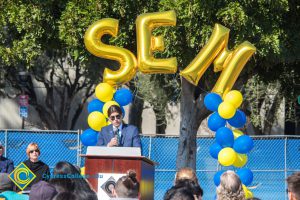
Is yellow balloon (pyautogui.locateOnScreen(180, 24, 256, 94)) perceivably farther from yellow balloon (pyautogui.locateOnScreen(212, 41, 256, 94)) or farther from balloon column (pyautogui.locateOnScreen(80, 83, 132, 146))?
balloon column (pyautogui.locateOnScreen(80, 83, 132, 146))

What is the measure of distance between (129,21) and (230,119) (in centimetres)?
397

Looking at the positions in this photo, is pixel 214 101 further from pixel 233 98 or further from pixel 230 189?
pixel 230 189

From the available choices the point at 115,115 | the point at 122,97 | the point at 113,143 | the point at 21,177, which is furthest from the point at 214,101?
the point at 21,177

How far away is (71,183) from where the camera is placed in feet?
19.6

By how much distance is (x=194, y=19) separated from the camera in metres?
14.1

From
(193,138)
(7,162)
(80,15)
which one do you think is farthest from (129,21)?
(7,162)

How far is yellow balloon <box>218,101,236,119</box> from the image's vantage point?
37.7 feet

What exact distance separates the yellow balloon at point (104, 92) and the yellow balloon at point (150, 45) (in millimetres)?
607

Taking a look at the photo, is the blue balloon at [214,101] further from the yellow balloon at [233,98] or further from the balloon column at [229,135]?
the yellow balloon at [233,98]

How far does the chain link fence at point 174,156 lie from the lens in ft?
58.6

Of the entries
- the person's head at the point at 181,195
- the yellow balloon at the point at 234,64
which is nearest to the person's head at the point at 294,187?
the person's head at the point at 181,195

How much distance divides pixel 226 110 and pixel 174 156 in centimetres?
685

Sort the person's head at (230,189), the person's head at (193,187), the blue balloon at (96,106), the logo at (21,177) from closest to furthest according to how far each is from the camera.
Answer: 1. the person's head at (230,189)
2. the person's head at (193,187)
3. the logo at (21,177)
4. the blue balloon at (96,106)

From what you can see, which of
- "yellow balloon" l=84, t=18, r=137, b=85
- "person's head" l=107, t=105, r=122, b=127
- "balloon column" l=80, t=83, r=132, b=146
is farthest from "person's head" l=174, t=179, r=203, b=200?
"yellow balloon" l=84, t=18, r=137, b=85
